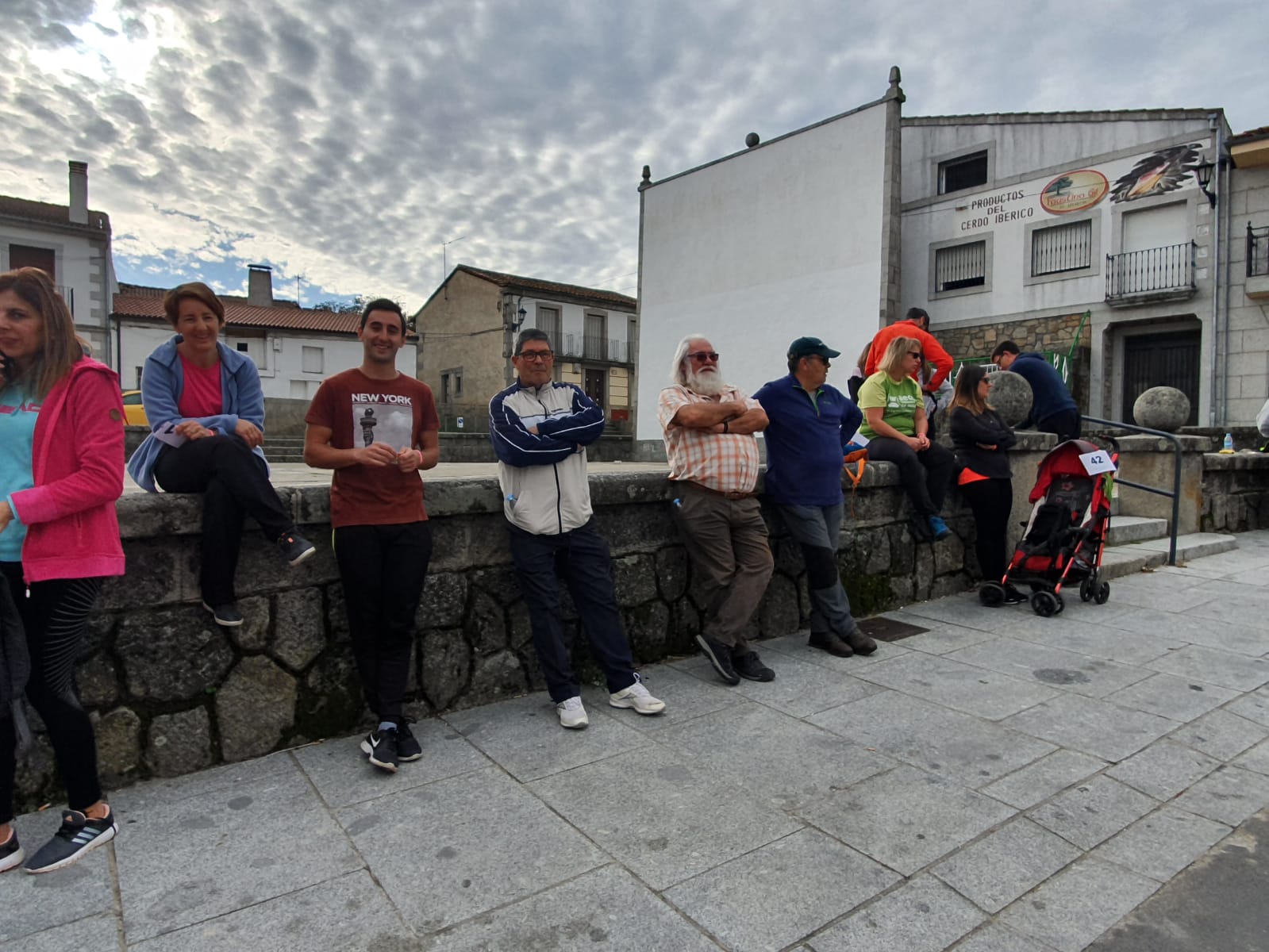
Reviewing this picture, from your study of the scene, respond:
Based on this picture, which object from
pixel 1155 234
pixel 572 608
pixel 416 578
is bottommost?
pixel 572 608

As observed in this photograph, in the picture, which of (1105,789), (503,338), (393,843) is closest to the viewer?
(393,843)

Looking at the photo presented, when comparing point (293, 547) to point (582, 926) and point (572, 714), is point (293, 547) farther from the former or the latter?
point (582, 926)

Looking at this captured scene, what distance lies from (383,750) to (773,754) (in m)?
1.47

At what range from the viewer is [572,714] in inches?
127

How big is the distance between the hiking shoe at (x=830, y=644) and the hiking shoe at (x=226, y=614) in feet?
9.86

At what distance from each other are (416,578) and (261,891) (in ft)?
3.95

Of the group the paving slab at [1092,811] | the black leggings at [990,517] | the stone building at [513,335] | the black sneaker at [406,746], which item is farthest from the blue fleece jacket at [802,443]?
the stone building at [513,335]

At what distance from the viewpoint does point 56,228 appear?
31.2 m

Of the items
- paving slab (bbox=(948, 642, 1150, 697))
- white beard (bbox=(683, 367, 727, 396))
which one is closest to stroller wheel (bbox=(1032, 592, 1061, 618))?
paving slab (bbox=(948, 642, 1150, 697))

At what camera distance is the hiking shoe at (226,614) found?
2775mm

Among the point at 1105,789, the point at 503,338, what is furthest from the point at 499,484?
the point at 503,338

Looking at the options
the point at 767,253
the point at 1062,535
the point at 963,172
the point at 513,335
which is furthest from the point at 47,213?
the point at 1062,535

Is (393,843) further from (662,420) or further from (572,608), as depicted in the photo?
(662,420)

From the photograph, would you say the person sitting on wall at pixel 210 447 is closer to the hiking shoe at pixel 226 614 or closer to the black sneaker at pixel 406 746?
the hiking shoe at pixel 226 614
